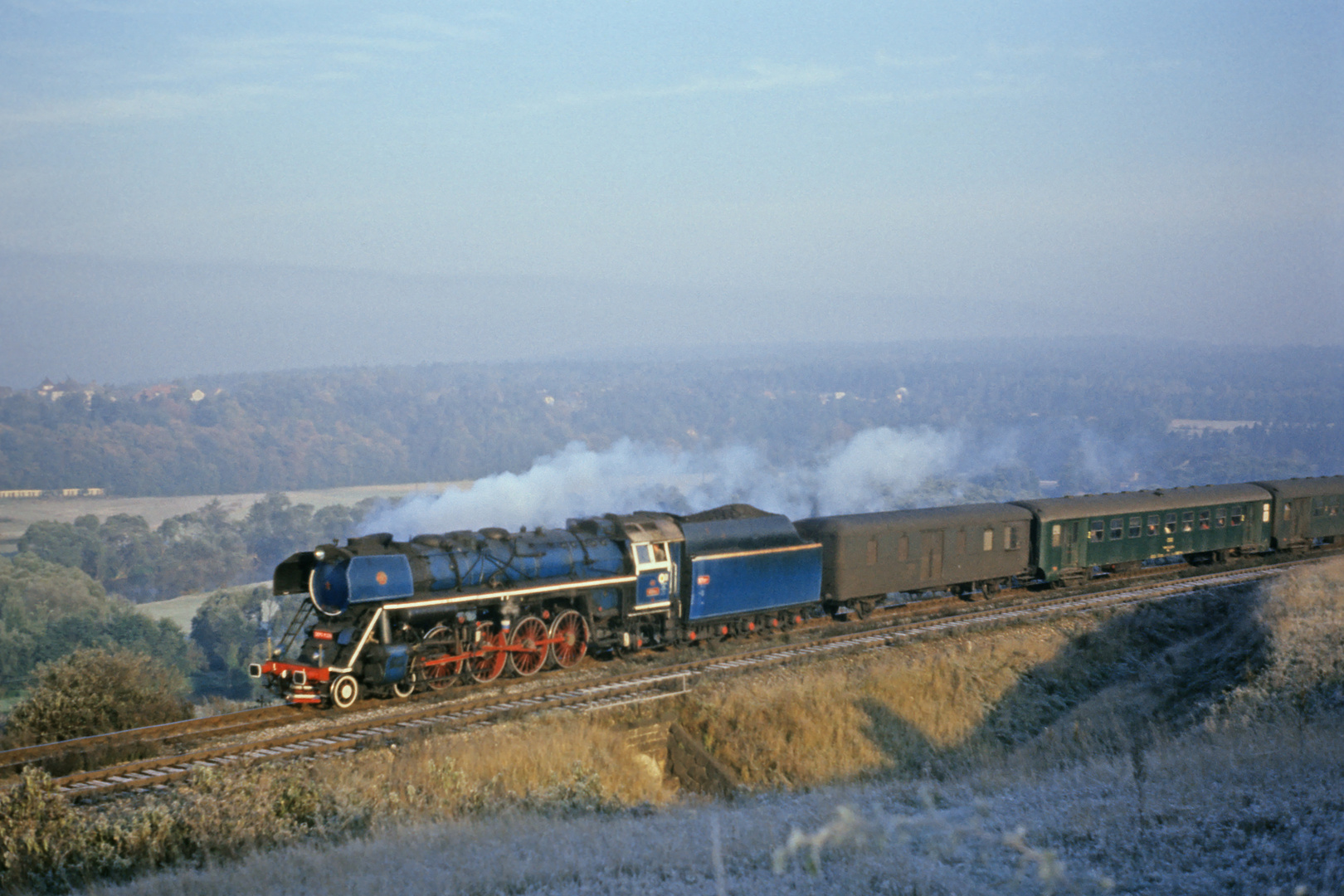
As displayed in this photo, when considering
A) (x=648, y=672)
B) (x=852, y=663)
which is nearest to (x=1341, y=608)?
(x=852, y=663)

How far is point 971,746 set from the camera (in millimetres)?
21578

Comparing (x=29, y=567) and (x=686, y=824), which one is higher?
(x=686, y=824)

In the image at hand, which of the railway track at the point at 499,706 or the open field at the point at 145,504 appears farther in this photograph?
the open field at the point at 145,504

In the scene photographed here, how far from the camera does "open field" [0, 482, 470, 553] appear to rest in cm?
15038

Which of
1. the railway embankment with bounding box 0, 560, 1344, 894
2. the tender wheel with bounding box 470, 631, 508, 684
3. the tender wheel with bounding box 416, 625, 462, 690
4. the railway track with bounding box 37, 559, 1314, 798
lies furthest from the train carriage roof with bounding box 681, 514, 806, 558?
the tender wheel with bounding box 416, 625, 462, 690

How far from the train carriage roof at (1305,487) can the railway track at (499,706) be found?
14.4 metres

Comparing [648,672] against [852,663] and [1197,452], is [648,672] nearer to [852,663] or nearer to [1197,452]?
[852,663]

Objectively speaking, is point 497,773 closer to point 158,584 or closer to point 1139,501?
point 1139,501

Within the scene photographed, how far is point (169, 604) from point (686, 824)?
12728cm

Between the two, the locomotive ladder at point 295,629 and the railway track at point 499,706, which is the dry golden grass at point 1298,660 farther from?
the locomotive ladder at point 295,629

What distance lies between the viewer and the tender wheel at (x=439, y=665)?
19.2 metres

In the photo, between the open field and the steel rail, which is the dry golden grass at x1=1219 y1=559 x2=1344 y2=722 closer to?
the steel rail

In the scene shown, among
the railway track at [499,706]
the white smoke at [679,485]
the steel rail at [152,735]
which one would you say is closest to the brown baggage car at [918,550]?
the railway track at [499,706]

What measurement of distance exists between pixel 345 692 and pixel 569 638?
16.0ft
